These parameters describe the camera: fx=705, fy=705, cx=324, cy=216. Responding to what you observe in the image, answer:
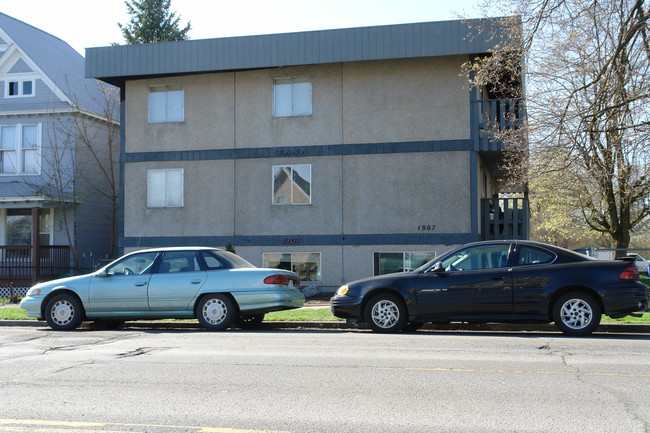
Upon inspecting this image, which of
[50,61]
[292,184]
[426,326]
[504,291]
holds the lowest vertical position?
[426,326]

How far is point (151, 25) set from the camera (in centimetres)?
4350

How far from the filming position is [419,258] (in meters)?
20.5

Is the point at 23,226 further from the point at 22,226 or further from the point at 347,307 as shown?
the point at 347,307

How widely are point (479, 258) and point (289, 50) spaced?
10.8m

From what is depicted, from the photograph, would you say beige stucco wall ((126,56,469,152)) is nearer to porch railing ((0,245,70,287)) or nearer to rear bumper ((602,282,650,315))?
porch railing ((0,245,70,287))

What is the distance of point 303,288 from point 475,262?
30.5 feet

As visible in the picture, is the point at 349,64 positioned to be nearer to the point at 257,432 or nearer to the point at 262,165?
the point at 262,165

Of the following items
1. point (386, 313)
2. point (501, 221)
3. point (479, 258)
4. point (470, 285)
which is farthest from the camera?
point (501, 221)

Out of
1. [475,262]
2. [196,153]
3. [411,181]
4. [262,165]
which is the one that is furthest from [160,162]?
[475,262]

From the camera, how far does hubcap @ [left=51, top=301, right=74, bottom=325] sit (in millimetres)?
13633

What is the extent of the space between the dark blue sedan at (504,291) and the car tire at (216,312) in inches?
77.1

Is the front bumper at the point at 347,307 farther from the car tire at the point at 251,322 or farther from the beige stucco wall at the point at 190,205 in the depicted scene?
the beige stucco wall at the point at 190,205

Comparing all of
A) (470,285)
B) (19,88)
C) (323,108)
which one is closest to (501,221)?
(323,108)

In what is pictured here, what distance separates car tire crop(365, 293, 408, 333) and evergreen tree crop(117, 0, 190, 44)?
3472 cm
